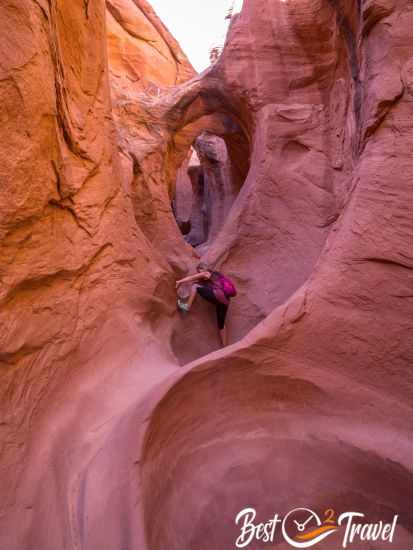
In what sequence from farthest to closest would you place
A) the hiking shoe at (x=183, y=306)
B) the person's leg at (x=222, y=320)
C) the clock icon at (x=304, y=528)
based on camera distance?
the person's leg at (x=222, y=320) → the hiking shoe at (x=183, y=306) → the clock icon at (x=304, y=528)

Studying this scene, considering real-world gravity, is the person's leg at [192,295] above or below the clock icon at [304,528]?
above

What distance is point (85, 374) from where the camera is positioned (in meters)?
2.26

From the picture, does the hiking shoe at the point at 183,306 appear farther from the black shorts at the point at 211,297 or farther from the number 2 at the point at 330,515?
the number 2 at the point at 330,515

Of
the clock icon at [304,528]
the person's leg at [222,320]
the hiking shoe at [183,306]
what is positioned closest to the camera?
the clock icon at [304,528]

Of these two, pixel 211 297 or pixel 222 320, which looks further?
pixel 222 320

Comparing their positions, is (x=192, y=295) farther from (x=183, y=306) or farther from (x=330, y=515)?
(x=330, y=515)

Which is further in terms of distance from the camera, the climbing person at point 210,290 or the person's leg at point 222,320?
the person's leg at point 222,320

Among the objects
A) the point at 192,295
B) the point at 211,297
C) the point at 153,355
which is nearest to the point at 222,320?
the point at 211,297

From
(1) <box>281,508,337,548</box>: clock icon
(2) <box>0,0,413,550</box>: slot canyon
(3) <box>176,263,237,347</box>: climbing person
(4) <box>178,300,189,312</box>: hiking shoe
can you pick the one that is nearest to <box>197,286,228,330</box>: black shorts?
(3) <box>176,263,237,347</box>: climbing person

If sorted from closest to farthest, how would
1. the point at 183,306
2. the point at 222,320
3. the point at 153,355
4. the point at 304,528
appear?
the point at 304,528 < the point at 153,355 < the point at 183,306 < the point at 222,320

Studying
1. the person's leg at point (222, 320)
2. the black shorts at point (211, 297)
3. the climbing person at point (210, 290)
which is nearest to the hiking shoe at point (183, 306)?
the climbing person at point (210, 290)

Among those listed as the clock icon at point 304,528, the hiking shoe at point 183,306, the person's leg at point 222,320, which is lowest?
the clock icon at point 304,528

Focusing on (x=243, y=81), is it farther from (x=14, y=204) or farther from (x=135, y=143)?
(x=14, y=204)

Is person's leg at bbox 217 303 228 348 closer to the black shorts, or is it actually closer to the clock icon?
the black shorts
